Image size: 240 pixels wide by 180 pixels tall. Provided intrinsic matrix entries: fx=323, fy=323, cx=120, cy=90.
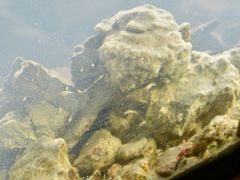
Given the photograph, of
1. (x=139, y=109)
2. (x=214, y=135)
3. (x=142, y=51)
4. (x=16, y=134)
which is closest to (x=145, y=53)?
(x=142, y=51)

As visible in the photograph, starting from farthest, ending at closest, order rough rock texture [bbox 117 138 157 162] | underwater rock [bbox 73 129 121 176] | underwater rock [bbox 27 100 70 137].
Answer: underwater rock [bbox 27 100 70 137], underwater rock [bbox 73 129 121 176], rough rock texture [bbox 117 138 157 162]

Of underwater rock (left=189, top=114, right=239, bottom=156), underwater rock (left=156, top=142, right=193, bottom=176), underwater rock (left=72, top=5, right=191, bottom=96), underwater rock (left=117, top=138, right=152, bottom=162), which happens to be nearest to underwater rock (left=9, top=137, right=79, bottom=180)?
underwater rock (left=117, top=138, right=152, bottom=162)

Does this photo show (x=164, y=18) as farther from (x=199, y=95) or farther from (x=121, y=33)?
(x=199, y=95)

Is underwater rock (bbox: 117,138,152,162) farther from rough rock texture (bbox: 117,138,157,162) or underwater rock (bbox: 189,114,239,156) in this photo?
underwater rock (bbox: 189,114,239,156)

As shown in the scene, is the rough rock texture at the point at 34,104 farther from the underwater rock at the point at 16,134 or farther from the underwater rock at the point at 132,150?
the underwater rock at the point at 132,150

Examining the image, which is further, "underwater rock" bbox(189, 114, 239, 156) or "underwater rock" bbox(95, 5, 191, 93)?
"underwater rock" bbox(95, 5, 191, 93)

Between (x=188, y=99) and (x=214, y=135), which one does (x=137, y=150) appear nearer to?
(x=188, y=99)

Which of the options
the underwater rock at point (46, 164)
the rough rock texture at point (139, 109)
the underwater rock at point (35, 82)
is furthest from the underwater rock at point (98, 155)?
the underwater rock at point (35, 82)
